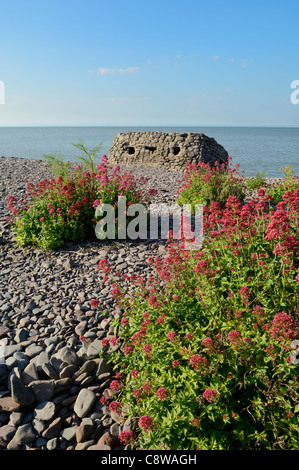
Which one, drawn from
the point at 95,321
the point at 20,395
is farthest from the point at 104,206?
the point at 20,395

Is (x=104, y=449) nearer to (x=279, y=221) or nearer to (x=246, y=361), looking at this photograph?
(x=246, y=361)

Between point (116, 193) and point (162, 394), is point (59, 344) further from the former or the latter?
point (116, 193)

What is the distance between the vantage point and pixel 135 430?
2.68 meters

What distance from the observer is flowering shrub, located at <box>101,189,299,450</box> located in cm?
216

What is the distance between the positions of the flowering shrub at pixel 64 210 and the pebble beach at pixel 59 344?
24 cm

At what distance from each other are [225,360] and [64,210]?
4.85 meters

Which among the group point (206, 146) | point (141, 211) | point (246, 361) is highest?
point (206, 146)

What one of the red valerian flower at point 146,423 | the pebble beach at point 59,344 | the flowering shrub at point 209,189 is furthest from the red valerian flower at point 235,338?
the flowering shrub at point 209,189

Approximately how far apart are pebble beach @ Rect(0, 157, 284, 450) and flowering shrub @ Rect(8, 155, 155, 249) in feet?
0.79

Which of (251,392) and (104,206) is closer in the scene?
(251,392)

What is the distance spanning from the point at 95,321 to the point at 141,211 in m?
3.26

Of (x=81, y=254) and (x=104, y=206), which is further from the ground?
(x=104, y=206)

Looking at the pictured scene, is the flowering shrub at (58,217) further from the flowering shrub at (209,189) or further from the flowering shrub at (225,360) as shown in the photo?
the flowering shrub at (225,360)

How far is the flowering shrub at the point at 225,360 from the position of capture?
2164mm
